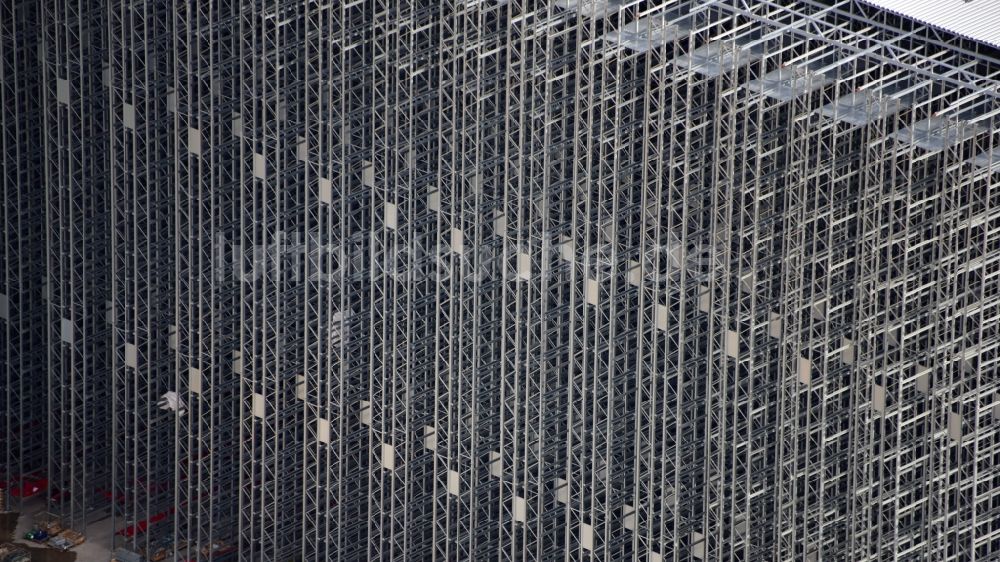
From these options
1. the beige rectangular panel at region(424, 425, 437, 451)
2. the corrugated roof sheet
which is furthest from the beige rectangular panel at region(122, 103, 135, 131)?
the corrugated roof sheet

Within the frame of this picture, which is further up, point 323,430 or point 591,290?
point 591,290

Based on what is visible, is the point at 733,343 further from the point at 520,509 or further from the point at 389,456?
the point at 389,456

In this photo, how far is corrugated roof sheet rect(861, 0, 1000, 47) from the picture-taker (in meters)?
143

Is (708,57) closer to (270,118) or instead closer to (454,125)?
(454,125)

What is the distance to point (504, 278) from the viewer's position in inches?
6289

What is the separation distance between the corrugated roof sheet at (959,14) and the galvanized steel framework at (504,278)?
64.5 inches

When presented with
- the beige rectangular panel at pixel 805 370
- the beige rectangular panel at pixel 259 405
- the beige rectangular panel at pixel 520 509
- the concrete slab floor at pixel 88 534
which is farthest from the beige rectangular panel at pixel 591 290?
the concrete slab floor at pixel 88 534

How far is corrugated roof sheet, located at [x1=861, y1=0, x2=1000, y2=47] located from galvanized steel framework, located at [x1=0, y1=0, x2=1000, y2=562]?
5.38 ft

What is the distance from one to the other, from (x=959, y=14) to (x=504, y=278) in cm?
3139

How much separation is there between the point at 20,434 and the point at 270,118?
31.7 meters

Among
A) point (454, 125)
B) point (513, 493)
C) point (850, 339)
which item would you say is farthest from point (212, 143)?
point (850, 339)

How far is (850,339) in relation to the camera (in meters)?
149

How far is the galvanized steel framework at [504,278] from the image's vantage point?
480 ft

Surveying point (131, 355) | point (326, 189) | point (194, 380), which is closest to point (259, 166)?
point (326, 189)
